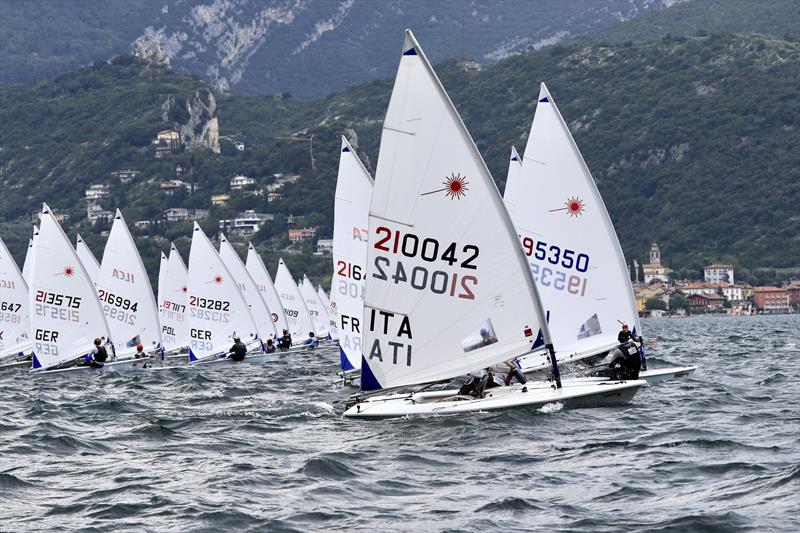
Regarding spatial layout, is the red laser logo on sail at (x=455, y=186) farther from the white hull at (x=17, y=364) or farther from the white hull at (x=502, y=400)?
the white hull at (x=17, y=364)

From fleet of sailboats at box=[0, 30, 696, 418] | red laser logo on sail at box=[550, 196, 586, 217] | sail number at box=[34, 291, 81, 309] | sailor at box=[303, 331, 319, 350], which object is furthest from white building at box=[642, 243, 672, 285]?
red laser logo on sail at box=[550, 196, 586, 217]

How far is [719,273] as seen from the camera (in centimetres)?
18000

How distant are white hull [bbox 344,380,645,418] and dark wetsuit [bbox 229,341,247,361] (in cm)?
2312

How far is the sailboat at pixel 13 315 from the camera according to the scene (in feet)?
165

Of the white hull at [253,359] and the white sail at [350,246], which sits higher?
the white sail at [350,246]

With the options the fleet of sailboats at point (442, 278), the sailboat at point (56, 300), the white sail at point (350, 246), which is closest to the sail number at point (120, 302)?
the fleet of sailboats at point (442, 278)

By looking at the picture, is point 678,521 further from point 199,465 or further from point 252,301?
point 252,301

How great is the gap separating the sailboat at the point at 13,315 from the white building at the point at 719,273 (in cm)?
13915

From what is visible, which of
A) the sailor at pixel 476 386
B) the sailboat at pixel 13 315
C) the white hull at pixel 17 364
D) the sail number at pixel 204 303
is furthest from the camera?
the sailboat at pixel 13 315

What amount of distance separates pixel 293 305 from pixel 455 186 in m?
50.7

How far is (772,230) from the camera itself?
185500 mm

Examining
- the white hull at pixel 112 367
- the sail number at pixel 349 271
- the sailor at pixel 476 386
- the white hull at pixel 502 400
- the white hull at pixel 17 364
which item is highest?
the sail number at pixel 349 271

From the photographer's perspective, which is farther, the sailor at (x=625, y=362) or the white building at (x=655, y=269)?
the white building at (x=655, y=269)

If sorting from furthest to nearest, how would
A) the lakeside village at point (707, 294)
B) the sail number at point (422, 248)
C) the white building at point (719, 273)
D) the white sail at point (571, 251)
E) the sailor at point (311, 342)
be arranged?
the white building at point (719, 273) → the lakeside village at point (707, 294) → the sailor at point (311, 342) → the white sail at point (571, 251) → the sail number at point (422, 248)
